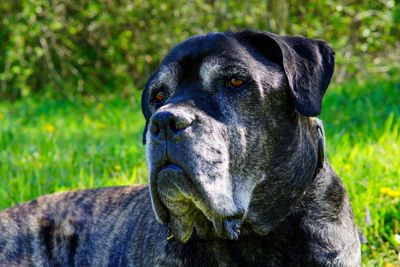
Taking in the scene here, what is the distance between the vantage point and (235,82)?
11.6 ft

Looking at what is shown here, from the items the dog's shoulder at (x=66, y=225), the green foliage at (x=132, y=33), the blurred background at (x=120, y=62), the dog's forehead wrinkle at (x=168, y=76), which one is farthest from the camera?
the green foliage at (x=132, y=33)

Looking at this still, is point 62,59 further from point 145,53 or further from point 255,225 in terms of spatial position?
point 255,225

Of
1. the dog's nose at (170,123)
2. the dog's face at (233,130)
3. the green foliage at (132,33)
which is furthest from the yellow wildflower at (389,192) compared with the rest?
the green foliage at (132,33)

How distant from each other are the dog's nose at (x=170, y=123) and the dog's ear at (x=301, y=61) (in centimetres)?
67

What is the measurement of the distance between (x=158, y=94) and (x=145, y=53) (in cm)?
953

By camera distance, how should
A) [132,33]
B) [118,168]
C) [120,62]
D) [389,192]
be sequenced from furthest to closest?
1. [120,62]
2. [132,33]
3. [118,168]
4. [389,192]

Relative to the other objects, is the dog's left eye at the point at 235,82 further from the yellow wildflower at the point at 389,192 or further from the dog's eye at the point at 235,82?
the yellow wildflower at the point at 389,192

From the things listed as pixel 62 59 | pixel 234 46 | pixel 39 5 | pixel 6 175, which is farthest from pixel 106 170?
pixel 62 59

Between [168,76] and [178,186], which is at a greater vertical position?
[168,76]

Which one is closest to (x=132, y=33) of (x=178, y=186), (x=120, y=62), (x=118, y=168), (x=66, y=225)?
(x=120, y=62)

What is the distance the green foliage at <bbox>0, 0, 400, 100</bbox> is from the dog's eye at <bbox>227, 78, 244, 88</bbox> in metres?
8.47

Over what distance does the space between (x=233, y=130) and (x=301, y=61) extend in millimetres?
610

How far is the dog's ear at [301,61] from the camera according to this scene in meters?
3.55

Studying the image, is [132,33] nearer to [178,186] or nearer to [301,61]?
[301,61]
